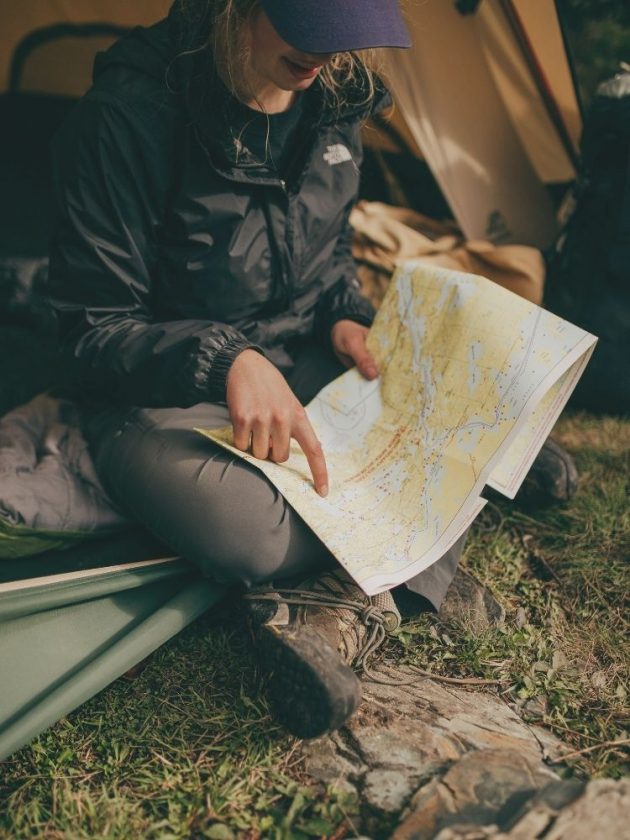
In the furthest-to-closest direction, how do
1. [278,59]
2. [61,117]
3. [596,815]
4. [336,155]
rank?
[61,117], [336,155], [278,59], [596,815]

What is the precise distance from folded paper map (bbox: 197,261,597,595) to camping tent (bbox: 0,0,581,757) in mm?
266

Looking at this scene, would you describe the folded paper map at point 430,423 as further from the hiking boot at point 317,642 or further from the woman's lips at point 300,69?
the woman's lips at point 300,69

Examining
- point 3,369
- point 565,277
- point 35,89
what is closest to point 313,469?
point 3,369

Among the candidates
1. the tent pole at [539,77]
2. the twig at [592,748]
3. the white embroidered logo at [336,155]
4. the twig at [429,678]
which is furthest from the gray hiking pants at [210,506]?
the tent pole at [539,77]

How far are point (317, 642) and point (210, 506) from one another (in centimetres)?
26

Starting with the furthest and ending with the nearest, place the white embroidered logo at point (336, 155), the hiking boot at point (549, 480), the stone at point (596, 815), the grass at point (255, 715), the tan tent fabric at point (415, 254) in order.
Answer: the tan tent fabric at point (415, 254) → the hiking boot at point (549, 480) → the white embroidered logo at point (336, 155) → the grass at point (255, 715) → the stone at point (596, 815)

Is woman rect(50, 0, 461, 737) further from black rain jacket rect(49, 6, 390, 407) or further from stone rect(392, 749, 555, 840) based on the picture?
stone rect(392, 749, 555, 840)

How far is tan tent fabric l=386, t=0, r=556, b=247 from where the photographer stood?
1.92 metres

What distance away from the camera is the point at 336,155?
1378 millimetres

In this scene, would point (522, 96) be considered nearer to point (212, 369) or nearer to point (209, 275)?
point (209, 275)

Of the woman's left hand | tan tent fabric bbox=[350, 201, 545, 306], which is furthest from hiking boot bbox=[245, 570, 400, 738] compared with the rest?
tan tent fabric bbox=[350, 201, 545, 306]

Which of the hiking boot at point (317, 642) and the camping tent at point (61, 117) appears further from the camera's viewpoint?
the camping tent at point (61, 117)

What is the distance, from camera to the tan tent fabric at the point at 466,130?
1.92 meters

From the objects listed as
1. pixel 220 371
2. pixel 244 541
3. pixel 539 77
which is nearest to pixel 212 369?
pixel 220 371
